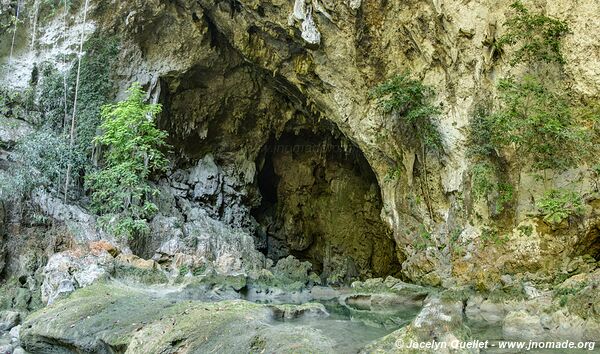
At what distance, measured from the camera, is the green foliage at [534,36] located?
11.2 meters

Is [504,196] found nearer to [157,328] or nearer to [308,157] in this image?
[157,328]

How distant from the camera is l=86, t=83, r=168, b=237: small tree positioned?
A: 1257cm

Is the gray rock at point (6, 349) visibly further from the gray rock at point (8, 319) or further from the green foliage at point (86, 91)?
the green foliage at point (86, 91)

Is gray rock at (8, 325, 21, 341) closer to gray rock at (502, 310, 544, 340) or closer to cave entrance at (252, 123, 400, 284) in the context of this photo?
gray rock at (502, 310, 544, 340)

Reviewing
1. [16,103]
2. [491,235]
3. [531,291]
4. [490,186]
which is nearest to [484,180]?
[490,186]

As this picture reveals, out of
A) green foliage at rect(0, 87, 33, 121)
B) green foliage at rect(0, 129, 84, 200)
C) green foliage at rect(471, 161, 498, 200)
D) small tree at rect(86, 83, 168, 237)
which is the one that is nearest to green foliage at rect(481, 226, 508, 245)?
green foliage at rect(471, 161, 498, 200)

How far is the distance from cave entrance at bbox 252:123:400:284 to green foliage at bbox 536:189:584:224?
913 cm

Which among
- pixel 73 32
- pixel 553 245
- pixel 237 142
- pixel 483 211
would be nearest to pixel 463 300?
pixel 553 245

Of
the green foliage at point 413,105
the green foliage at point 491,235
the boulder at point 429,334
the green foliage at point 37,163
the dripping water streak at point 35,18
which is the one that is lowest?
the boulder at point 429,334

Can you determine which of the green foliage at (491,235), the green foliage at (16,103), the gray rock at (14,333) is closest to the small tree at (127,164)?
the green foliage at (16,103)

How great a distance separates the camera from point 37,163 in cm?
1231

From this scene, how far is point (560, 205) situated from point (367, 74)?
6688 mm

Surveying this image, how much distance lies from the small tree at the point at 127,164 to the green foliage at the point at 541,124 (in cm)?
915

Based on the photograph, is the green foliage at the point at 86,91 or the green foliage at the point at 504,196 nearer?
the green foliage at the point at 504,196
